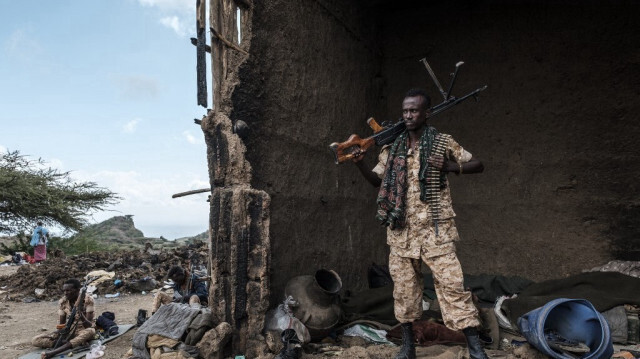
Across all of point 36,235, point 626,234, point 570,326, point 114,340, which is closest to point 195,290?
point 114,340

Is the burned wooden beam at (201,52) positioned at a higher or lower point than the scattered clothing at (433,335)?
higher

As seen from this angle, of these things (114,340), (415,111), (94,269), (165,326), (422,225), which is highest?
(415,111)

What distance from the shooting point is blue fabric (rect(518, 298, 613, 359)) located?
294 centimetres

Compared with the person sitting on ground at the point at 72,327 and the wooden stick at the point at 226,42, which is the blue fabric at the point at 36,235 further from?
the wooden stick at the point at 226,42

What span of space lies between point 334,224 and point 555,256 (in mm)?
2493

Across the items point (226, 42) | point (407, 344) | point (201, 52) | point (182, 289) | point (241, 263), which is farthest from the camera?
point (182, 289)

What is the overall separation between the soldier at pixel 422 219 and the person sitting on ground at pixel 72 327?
3.15m

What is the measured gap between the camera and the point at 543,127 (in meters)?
5.19

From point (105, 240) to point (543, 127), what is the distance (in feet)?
66.1

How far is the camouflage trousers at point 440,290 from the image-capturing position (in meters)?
2.91

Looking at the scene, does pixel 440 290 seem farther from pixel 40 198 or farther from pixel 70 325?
pixel 40 198

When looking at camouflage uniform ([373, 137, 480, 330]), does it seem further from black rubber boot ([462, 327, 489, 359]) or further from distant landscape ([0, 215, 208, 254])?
distant landscape ([0, 215, 208, 254])

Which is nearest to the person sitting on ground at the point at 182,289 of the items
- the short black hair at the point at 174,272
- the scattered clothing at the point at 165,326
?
the short black hair at the point at 174,272

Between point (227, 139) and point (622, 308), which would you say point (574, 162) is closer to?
point (622, 308)
